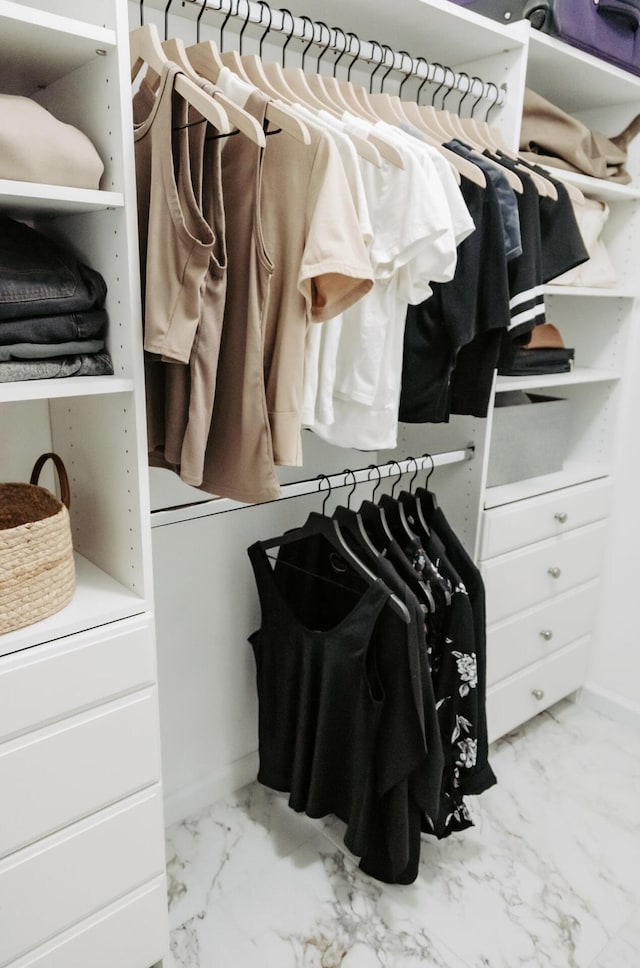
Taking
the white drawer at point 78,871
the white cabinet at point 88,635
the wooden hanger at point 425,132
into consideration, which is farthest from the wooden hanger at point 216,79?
the white drawer at point 78,871

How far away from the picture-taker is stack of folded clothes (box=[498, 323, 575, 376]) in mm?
1903

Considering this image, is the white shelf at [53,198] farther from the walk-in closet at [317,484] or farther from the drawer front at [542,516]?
the drawer front at [542,516]

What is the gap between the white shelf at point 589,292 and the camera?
1857 mm

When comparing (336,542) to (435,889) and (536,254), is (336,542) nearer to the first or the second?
(536,254)

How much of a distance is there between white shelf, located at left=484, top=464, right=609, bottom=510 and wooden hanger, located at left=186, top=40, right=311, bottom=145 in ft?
3.87

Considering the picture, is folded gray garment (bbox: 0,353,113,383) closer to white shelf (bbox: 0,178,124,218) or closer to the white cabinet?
the white cabinet

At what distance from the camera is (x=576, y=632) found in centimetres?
A: 235

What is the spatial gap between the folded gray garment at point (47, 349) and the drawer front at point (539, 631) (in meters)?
1.40

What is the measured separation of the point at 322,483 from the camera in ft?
5.15

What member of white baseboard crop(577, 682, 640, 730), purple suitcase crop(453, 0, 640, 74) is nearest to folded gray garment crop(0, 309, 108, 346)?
purple suitcase crop(453, 0, 640, 74)

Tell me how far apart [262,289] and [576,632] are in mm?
1775

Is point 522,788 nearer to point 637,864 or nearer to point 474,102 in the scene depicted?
point 637,864

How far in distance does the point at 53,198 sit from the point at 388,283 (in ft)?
1.97

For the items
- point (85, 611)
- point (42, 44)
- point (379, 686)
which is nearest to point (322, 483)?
point (379, 686)
